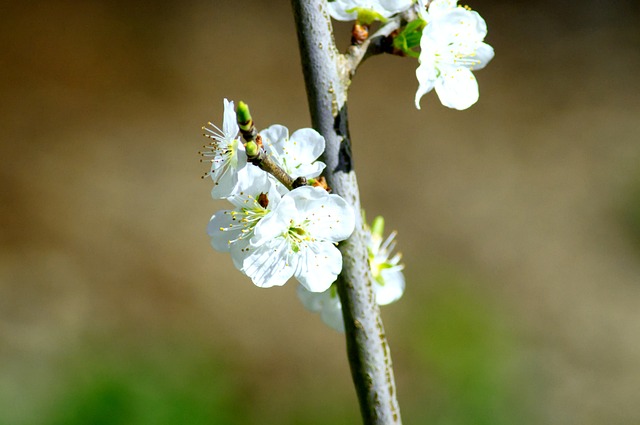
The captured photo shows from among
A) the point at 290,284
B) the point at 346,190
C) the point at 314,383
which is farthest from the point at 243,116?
the point at 290,284

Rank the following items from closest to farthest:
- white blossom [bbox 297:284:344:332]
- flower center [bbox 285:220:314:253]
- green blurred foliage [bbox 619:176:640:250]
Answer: flower center [bbox 285:220:314:253]
white blossom [bbox 297:284:344:332]
green blurred foliage [bbox 619:176:640:250]

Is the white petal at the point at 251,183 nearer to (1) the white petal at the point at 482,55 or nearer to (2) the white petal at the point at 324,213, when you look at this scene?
(2) the white petal at the point at 324,213

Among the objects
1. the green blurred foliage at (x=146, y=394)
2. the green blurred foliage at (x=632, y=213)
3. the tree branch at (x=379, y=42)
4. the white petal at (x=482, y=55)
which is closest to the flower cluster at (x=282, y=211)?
the tree branch at (x=379, y=42)

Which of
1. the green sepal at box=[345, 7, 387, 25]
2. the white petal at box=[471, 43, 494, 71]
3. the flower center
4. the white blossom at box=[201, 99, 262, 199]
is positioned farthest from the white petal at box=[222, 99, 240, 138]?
the white petal at box=[471, 43, 494, 71]

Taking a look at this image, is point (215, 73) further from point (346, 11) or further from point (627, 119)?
point (346, 11)

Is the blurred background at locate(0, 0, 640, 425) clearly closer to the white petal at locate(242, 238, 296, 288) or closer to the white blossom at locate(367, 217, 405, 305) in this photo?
the white blossom at locate(367, 217, 405, 305)

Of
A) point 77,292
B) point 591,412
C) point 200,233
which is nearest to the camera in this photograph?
point 591,412

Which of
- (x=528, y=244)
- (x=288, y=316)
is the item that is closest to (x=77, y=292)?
(x=288, y=316)

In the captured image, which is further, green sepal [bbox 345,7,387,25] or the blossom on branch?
green sepal [bbox 345,7,387,25]
